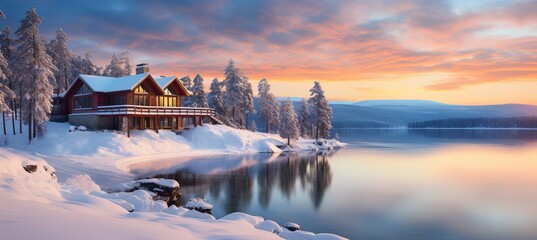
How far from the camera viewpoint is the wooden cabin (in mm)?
44438

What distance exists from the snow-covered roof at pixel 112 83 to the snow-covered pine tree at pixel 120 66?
16662 mm

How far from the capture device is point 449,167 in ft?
126

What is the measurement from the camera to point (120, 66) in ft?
216

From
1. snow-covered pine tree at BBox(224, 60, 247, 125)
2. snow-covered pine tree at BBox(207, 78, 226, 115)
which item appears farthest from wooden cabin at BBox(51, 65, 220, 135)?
snow-covered pine tree at BBox(207, 78, 226, 115)

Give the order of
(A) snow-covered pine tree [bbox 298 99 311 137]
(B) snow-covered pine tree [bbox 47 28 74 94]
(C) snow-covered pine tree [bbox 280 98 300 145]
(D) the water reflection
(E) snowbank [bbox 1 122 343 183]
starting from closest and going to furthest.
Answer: (E) snowbank [bbox 1 122 343 183]
(C) snow-covered pine tree [bbox 280 98 300 145]
(B) snow-covered pine tree [bbox 47 28 74 94]
(A) snow-covered pine tree [bbox 298 99 311 137]
(D) the water reflection

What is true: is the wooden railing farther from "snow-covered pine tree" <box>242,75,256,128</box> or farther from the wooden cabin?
"snow-covered pine tree" <box>242,75,256,128</box>

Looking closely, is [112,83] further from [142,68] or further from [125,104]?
[125,104]

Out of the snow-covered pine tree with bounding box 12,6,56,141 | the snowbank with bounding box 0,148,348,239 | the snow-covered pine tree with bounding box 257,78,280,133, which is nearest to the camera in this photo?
the snowbank with bounding box 0,148,348,239

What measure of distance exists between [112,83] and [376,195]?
39.1 m

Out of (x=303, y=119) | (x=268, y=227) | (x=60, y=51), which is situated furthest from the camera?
(x=303, y=119)

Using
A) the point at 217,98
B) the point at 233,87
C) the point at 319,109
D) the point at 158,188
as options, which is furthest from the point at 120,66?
the point at 158,188

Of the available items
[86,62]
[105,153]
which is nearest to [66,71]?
[86,62]

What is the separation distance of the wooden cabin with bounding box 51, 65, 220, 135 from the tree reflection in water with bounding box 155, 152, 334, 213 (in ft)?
54.5

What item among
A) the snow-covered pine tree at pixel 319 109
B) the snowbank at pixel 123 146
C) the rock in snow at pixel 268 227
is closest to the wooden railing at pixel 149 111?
the snowbank at pixel 123 146
